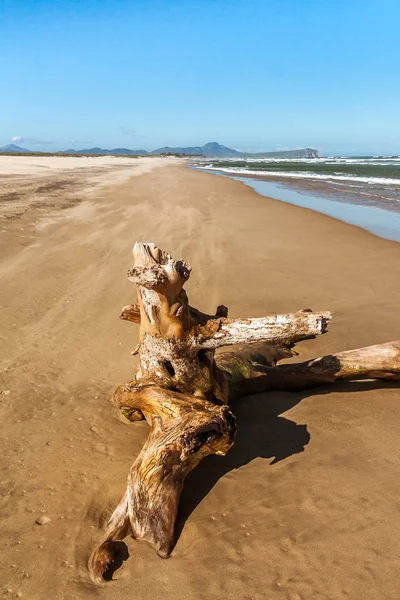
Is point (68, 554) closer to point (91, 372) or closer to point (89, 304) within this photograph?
point (91, 372)

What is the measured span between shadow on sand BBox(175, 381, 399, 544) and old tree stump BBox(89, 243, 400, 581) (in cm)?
13

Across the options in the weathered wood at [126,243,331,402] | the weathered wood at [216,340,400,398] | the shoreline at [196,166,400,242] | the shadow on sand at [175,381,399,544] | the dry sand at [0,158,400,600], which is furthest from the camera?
the shoreline at [196,166,400,242]

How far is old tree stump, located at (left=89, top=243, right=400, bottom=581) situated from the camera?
2.96 m

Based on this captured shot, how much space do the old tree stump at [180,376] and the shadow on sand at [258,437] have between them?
0.13 metres

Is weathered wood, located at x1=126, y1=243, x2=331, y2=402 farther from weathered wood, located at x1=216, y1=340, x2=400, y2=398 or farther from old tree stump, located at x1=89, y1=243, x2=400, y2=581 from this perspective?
weathered wood, located at x1=216, y1=340, x2=400, y2=398

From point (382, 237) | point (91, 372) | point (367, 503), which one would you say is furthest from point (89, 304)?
point (382, 237)

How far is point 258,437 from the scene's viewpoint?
4.00 metres

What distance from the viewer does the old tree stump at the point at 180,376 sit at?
2963 millimetres

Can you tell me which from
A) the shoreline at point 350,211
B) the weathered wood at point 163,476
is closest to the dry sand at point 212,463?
the weathered wood at point 163,476

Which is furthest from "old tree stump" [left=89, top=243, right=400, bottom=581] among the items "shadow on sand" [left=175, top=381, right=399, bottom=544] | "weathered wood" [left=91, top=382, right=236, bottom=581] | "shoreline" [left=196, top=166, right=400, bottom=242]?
"shoreline" [left=196, top=166, right=400, bottom=242]

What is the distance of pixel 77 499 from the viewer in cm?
331

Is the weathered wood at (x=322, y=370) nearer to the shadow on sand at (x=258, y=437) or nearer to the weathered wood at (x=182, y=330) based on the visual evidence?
the shadow on sand at (x=258, y=437)

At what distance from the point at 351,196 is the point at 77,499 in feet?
80.7

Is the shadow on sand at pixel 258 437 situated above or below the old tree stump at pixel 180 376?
below
